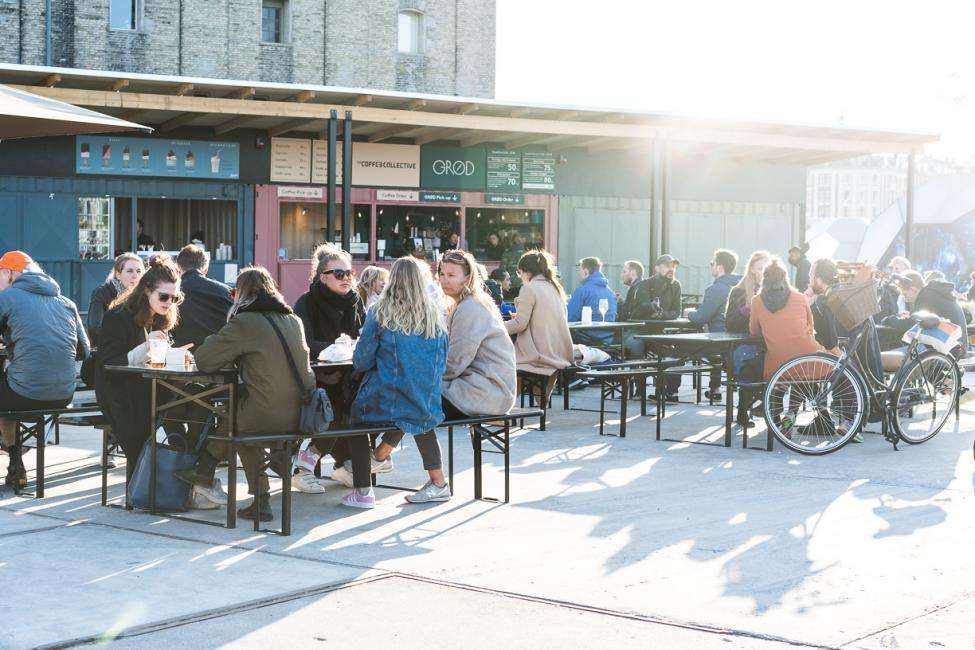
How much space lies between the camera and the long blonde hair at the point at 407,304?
23.3 feet

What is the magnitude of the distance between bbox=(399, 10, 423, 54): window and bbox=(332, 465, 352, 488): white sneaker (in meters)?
25.6

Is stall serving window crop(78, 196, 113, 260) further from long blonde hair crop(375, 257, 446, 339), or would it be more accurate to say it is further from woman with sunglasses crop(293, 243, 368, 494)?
long blonde hair crop(375, 257, 446, 339)

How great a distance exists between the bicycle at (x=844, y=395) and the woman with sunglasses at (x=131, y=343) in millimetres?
4532

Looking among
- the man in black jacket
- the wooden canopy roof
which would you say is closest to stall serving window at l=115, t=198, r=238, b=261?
the wooden canopy roof

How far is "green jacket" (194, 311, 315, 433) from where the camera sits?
6.56 metres

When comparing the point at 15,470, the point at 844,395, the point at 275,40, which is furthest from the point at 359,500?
the point at 275,40

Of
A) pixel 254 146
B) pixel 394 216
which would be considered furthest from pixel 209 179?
pixel 394 216

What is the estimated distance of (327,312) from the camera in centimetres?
851

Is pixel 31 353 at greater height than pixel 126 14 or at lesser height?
lesser

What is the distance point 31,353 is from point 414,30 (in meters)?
26.2

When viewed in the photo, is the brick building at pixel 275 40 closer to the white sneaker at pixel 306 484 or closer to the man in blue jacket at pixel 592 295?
the man in blue jacket at pixel 592 295

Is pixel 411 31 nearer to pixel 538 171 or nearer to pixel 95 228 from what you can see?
pixel 538 171

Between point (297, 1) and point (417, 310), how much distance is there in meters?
25.0

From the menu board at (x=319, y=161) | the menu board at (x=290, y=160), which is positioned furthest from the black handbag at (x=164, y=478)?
the menu board at (x=319, y=161)
